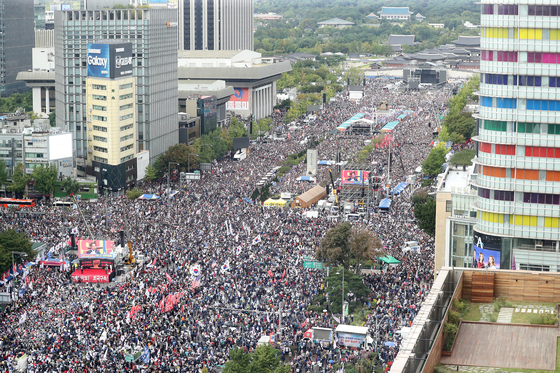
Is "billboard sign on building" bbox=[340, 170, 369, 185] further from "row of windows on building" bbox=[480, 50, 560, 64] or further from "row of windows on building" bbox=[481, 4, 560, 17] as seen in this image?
"row of windows on building" bbox=[481, 4, 560, 17]

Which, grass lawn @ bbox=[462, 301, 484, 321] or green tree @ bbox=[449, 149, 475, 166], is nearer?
grass lawn @ bbox=[462, 301, 484, 321]

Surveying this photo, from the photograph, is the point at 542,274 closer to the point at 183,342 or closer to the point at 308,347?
the point at 308,347

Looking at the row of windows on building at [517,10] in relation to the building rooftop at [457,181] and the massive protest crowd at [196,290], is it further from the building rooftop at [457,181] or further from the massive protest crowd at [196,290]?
the massive protest crowd at [196,290]

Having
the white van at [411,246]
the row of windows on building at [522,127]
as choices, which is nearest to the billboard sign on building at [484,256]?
the row of windows on building at [522,127]

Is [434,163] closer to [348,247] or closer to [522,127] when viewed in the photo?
[348,247]

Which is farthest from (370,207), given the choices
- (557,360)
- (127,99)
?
(557,360)

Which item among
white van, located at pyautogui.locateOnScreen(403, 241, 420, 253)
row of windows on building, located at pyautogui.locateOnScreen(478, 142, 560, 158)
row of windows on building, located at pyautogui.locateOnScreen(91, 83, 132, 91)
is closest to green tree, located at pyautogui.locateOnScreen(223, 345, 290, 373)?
row of windows on building, located at pyautogui.locateOnScreen(478, 142, 560, 158)
